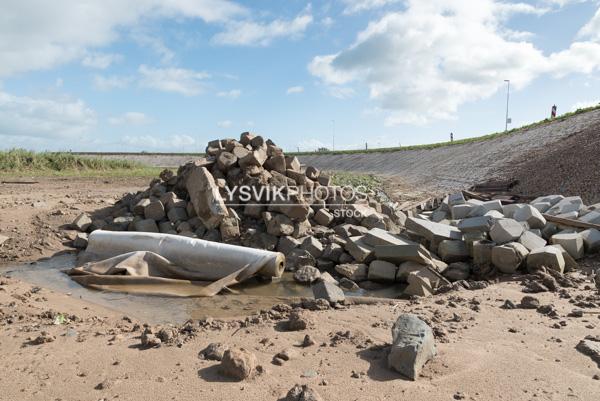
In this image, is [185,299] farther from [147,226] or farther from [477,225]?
[477,225]

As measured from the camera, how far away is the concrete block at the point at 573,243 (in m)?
6.72

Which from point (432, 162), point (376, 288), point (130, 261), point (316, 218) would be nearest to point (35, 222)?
point (130, 261)

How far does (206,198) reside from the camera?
8.38 m

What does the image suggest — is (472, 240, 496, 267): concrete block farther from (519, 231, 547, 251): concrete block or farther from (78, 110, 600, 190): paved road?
(78, 110, 600, 190): paved road

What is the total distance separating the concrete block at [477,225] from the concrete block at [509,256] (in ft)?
2.20

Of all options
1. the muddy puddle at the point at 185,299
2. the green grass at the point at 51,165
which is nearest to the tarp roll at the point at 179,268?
the muddy puddle at the point at 185,299

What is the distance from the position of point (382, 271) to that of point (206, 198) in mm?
3720

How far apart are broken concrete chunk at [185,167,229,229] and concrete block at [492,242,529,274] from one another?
4.64 meters

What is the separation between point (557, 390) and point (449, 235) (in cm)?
447

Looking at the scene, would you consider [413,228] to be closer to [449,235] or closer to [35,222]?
[449,235]

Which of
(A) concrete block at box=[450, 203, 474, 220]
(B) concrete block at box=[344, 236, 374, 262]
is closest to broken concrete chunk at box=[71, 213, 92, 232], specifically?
(B) concrete block at box=[344, 236, 374, 262]

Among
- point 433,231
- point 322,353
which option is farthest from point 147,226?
point 322,353

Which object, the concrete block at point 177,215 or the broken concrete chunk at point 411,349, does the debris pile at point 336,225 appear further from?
the broken concrete chunk at point 411,349

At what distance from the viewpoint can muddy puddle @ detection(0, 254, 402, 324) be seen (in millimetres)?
5270
